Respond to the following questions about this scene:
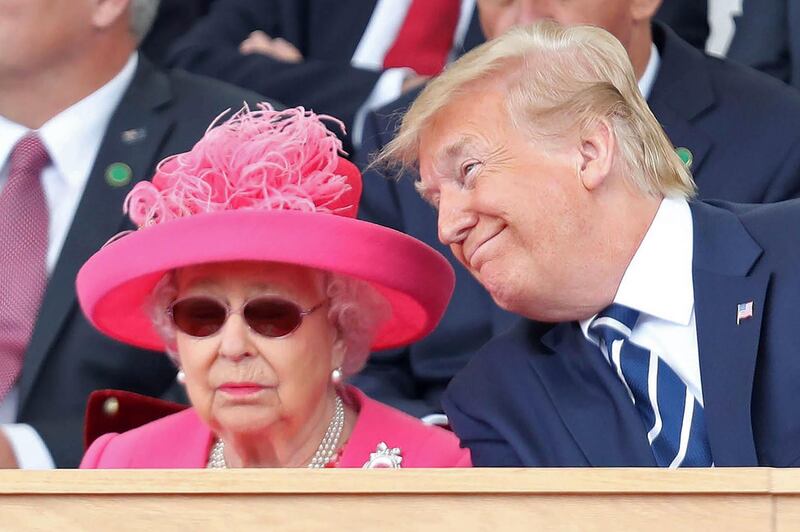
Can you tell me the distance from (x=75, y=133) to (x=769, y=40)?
5.48ft

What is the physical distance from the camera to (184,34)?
423 cm

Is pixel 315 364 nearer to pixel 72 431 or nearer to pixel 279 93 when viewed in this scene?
pixel 72 431

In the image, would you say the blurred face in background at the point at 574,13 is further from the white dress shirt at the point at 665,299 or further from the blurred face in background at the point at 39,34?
the white dress shirt at the point at 665,299

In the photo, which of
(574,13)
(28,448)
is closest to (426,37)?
(574,13)

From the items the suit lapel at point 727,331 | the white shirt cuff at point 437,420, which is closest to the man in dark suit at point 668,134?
the white shirt cuff at point 437,420

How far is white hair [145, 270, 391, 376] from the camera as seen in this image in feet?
8.14

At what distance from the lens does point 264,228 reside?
235 centimetres

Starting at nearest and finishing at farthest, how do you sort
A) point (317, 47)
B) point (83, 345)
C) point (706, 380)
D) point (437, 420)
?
point (706, 380) < point (437, 420) < point (83, 345) < point (317, 47)

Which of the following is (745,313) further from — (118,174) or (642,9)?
(118,174)

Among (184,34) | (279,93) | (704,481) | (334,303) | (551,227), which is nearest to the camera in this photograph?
(704,481)

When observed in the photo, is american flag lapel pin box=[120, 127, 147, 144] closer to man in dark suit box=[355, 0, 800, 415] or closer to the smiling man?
man in dark suit box=[355, 0, 800, 415]

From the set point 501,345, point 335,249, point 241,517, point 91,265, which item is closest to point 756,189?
point 501,345

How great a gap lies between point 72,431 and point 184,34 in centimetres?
152

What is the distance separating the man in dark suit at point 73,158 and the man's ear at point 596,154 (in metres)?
1.14
